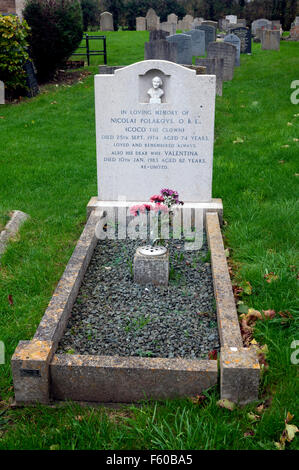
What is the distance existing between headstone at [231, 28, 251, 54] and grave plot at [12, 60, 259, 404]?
15128mm

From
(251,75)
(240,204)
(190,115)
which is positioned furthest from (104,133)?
(251,75)

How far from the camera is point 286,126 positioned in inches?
335

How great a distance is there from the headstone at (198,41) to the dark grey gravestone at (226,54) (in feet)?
16.6

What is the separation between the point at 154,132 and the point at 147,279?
5.74 ft

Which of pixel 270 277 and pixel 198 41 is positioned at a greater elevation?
pixel 198 41

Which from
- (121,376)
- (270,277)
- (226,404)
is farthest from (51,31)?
(226,404)

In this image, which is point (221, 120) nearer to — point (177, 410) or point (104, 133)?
point (104, 133)

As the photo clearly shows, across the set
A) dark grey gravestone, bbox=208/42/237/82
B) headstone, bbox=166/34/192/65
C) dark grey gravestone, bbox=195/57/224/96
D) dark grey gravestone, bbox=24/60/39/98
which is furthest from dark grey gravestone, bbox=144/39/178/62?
dark grey gravestone, bbox=24/60/39/98

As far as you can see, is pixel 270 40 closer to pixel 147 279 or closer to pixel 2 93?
pixel 2 93

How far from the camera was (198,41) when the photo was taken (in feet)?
60.5

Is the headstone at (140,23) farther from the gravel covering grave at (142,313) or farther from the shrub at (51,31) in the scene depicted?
the gravel covering grave at (142,313)

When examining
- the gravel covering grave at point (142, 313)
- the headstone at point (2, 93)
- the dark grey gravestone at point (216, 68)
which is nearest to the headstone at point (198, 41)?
the dark grey gravestone at point (216, 68)

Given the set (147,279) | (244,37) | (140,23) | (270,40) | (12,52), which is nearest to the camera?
(147,279)

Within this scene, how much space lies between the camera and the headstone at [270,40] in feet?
66.4
